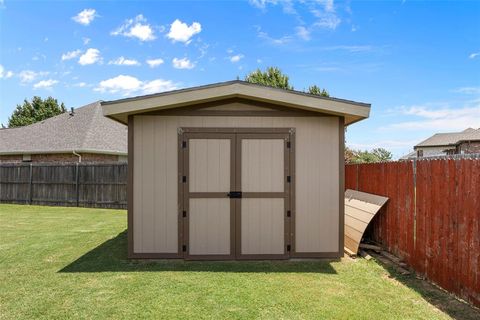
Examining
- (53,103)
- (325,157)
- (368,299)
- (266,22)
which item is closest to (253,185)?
(325,157)

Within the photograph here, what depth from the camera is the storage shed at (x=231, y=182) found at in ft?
19.1

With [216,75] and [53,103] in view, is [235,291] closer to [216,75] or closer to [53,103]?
[216,75]

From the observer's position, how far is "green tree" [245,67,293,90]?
82.0 feet

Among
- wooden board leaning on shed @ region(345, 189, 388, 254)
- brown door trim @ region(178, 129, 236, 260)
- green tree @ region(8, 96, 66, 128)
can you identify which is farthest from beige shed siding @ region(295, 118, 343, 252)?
green tree @ region(8, 96, 66, 128)

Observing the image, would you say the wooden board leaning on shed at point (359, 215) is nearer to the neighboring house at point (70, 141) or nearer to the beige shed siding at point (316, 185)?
the beige shed siding at point (316, 185)

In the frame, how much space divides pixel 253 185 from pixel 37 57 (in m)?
20.2

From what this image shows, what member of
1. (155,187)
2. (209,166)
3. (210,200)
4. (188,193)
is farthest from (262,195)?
(155,187)

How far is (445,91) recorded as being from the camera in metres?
40.6

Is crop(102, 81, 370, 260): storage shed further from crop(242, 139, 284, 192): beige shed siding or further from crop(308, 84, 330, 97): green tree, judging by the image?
crop(308, 84, 330, 97): green tree

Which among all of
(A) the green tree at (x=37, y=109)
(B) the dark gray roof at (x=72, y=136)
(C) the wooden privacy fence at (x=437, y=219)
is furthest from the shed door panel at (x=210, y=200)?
(A) the green tree at (x=37, y=109)

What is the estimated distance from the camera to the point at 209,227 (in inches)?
230

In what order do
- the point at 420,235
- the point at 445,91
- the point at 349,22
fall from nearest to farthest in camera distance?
the point at 420,235
the point at 349,22
the point at 445,91

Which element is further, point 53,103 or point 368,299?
point 53,103

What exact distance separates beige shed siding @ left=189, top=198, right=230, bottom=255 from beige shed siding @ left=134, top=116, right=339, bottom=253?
1.04ft
